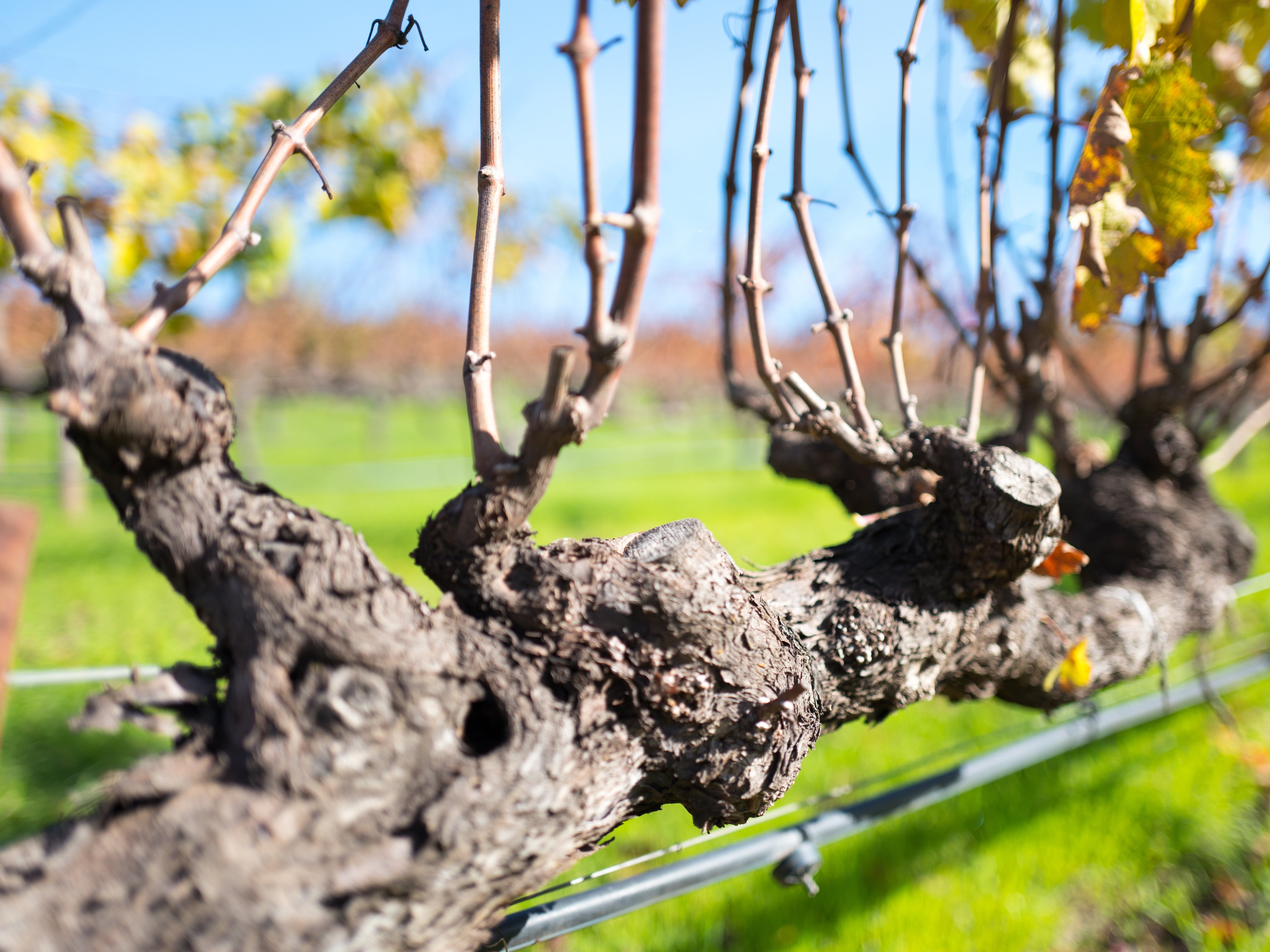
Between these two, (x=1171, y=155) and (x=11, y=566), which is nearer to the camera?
(x=1171, y=155)

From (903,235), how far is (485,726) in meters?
1.28

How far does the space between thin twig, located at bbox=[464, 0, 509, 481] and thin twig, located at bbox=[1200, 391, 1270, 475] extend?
2637mm

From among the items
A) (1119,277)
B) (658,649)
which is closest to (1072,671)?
(1119,277)

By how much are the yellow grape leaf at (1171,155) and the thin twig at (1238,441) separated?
5.07ft

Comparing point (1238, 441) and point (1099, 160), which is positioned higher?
point (1099, 160)

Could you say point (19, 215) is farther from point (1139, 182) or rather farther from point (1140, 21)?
point (1139, 182)

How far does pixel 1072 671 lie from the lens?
1725mm

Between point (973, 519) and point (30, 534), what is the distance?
3437 millimetres

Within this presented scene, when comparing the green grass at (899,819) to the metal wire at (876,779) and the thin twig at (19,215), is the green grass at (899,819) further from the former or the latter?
the thin twig at (19,215)

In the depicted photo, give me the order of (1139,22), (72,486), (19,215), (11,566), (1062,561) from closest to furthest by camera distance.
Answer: (19,215) → (1139,22) → (1062,561) → (11,566) → (72,486)

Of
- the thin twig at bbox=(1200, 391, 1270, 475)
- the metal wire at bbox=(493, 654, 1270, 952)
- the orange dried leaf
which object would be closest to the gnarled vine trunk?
the metal wire at bbox=(493, 654, 1270, 952)

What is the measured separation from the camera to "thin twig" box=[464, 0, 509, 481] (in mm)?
980

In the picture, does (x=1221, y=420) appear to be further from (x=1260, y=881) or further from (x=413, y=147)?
(x=413, y=147)

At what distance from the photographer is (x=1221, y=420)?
2.54m
